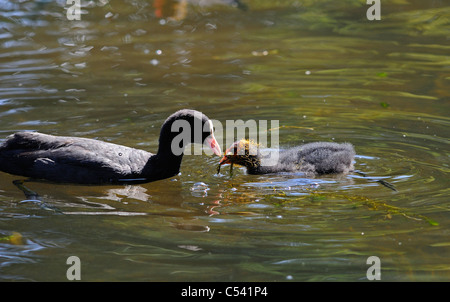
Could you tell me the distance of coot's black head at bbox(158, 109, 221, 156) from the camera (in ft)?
20.0

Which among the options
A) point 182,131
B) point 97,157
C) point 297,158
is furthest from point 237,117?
point 97,157

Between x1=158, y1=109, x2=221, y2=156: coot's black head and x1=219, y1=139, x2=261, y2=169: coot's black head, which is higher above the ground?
x1=158, y1=109, x2=221, y2=156: coot's black head

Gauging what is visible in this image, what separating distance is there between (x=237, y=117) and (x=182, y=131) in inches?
56.6

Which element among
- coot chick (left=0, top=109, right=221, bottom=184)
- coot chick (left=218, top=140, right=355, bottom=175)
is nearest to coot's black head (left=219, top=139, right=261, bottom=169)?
coot chick (left=218, top=140, right=355, bottom=175)

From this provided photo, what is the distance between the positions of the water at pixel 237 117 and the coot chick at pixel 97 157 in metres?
0.13

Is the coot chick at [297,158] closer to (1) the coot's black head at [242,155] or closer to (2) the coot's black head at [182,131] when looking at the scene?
(1) the coot's black head at [242,155]

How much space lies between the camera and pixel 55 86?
8.73 m

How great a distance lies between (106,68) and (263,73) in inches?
88.5

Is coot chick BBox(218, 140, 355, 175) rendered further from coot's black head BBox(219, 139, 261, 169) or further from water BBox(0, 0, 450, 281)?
water BBox(0, 0, 450, 281)

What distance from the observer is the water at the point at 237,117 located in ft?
14.5

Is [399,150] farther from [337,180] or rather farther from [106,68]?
[106,68]

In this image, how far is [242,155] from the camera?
610 cm
